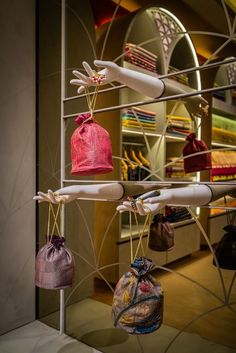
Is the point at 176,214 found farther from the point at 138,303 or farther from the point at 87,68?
the point at 87,68

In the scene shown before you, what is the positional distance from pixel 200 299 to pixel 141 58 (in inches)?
70.0

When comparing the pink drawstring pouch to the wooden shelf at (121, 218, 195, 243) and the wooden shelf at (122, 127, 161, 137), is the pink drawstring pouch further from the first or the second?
the wooden shelf at (122, 127, 161, 137)

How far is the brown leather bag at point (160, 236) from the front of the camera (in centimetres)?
163

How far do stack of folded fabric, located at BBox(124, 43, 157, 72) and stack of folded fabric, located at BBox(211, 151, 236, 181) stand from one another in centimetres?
111

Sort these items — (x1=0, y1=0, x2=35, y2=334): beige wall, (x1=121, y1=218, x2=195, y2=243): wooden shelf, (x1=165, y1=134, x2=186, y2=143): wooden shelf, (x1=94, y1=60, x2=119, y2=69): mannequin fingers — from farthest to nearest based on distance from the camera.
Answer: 1. (x1=165, y1=134, x2=186, y2=143): wooden shelf
2. (x1=0, y1=0, x2=35, y2=334): beige wall
3. (x1=121, y1=218, x2=195, y2=243): wooden shelf
4. (x1=94, y1=60, x2=119, y2=69): mannequin fingers

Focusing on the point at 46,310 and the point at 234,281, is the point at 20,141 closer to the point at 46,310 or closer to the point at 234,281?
the point at 46,310

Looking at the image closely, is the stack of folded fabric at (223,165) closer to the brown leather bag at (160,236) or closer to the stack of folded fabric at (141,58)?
the brown leather bag at (160,236)

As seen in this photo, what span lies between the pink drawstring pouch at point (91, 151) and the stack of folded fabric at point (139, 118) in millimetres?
1061

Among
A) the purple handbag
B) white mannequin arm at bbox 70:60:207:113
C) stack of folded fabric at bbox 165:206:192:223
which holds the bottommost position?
the purple handbag

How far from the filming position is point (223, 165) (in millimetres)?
1654

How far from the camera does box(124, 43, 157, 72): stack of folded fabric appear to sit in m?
2.33

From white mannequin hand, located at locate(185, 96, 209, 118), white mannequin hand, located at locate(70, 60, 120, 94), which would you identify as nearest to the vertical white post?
white mannequin hand, located at locate(70, 60, 120, 94)

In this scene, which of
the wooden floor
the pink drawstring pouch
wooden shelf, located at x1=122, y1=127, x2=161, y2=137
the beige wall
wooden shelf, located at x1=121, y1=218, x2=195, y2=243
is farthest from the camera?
wooden shelf, located at x1=122, y1=127, x2=161, y2=137

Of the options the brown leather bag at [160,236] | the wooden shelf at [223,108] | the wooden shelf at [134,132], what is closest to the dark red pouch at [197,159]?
the wooden shelf at [223,108]
